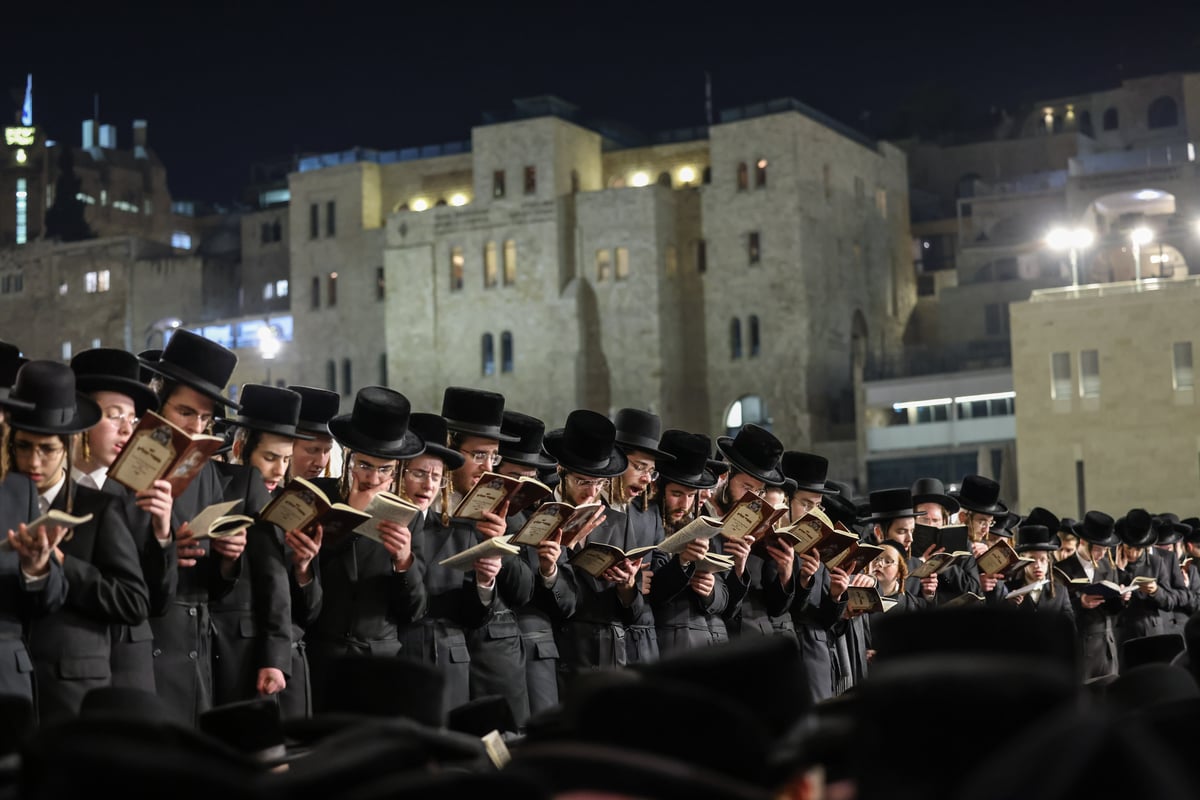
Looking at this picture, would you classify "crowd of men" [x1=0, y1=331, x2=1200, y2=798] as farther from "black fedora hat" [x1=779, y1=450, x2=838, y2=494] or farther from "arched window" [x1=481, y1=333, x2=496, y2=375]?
"arched window" [x1=481, y1=333, x2=496, y2=375]

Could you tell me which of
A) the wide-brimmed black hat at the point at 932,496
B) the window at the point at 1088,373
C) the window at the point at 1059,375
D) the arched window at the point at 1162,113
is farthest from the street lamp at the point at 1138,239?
the wide-brimmed black hat at the point at 932,496

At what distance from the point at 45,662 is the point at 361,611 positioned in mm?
1970

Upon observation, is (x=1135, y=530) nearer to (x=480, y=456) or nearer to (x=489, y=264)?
(x=480, y=456)

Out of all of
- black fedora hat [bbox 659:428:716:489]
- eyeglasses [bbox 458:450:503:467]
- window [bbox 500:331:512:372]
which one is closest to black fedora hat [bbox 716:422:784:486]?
black fedora hat [bbox 659:428:716:489]

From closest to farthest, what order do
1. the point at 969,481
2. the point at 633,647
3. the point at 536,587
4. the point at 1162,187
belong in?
1. the point at 536,587
2. the point at 633,647
3. the point at 969,481
4. the point at 1162,187

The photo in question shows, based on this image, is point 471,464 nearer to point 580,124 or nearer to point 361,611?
point 361,611

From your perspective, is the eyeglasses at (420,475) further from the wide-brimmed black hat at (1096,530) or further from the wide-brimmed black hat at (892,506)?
the wide-brimmed black hat at (1096,530)

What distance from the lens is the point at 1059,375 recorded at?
2101 inches

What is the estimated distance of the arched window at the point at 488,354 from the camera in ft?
252

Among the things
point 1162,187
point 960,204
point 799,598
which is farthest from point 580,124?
point 799,598

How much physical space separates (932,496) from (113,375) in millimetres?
10239

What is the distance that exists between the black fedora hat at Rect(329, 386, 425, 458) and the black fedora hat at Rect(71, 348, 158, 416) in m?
1.10

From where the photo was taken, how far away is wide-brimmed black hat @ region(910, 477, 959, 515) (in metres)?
16.8

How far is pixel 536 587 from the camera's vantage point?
10070 millimetres
